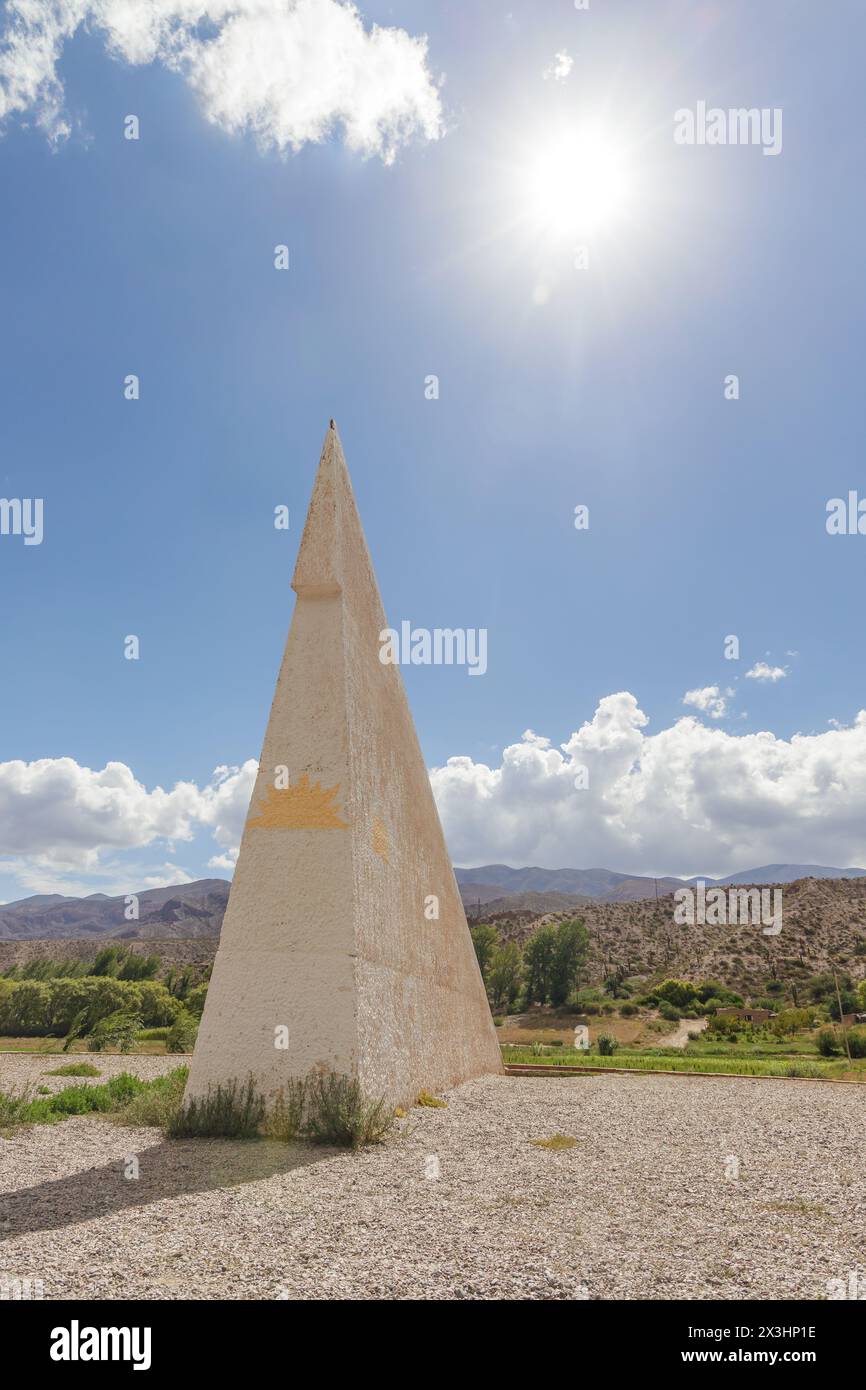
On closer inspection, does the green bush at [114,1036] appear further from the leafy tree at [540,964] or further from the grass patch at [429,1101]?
the leafy tree at [540,964]

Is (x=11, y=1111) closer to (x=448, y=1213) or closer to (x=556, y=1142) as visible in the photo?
(x=556, y=1142)

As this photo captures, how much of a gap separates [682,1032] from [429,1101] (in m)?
28.6

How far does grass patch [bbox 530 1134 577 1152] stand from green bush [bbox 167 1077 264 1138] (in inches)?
112

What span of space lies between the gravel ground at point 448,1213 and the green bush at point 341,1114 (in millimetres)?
213

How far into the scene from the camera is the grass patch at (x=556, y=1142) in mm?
8250

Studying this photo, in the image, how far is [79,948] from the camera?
237 ft

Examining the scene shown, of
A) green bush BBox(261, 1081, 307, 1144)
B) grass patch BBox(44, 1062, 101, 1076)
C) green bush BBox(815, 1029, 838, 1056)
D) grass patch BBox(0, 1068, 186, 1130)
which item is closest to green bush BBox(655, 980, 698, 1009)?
green bush BBox(815, 1029, 838, 1056)

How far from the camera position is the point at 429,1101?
33.0ft

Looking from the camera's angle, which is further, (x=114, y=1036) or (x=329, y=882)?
(x=114, y=1036)

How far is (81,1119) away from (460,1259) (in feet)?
24.4

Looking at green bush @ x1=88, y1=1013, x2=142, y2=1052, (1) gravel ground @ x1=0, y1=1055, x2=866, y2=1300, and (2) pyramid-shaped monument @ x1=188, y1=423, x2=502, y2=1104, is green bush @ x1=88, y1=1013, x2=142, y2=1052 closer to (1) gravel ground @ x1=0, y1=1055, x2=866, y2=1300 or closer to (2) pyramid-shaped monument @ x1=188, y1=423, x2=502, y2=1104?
(1) gravel ground @ x1=0, y1=1055, x2=866, y2=1300

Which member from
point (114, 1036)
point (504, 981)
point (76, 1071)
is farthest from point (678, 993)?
point (76, 1071)

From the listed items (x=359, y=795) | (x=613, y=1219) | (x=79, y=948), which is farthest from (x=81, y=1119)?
(x=79, y=948)
